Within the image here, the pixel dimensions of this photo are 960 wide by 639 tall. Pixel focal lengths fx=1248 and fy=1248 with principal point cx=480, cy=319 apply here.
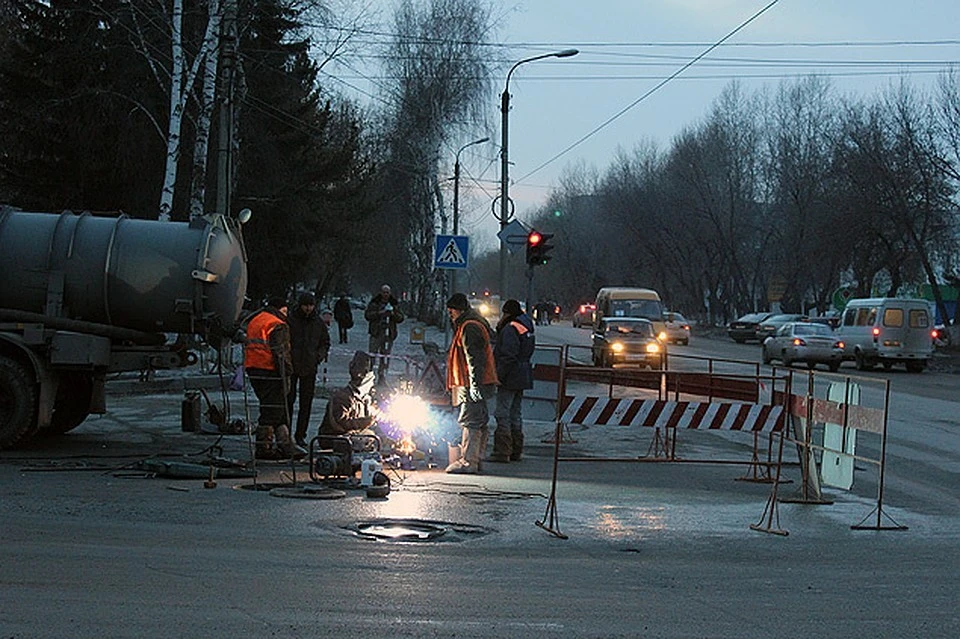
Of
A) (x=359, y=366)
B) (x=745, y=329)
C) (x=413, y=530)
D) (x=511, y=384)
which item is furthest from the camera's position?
(x=745, y=329)

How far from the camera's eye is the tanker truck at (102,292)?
46.0 ft

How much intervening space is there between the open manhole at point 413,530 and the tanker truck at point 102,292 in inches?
209

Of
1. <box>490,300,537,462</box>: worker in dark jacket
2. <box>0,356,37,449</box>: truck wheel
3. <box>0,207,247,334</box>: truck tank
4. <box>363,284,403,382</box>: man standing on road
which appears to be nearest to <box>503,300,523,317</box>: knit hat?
<box>490,300,537,462</box>: worker in dark jacket

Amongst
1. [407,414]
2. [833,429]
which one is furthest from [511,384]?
[833,429]

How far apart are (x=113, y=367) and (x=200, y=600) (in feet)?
25.6

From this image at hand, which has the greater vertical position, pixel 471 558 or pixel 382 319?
pixel 382 319

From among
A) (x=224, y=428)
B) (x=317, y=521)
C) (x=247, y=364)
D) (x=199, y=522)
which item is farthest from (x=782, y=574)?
(x=224, y=428)

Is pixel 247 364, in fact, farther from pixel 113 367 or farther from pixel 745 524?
pixel 745 524

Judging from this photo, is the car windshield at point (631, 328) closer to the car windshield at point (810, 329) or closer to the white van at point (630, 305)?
the car windshield at point (810, 329)

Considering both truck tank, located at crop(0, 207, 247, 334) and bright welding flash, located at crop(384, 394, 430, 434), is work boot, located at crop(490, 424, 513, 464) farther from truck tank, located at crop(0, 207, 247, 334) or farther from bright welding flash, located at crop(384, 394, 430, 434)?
truck tank, located at crop(0, 207, 247, 334)

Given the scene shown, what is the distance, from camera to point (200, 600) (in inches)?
280

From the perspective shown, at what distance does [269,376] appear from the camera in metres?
13.7

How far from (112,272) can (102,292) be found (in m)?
0.26

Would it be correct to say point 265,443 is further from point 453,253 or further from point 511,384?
point 453,253
